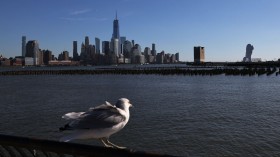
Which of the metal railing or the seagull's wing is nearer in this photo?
the metal railing

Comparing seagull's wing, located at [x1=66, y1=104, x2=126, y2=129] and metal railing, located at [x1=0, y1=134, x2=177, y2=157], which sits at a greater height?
seagull's wing, located at [x1=66, y1=104, x2=126, y2=129]

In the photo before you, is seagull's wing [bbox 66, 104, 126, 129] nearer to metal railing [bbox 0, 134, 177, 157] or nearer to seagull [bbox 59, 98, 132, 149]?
seagull [bbox 59, 98, 132, 149]

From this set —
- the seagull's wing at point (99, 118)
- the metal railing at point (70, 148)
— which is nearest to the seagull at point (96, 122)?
the seagull's wing at point (99, 118)

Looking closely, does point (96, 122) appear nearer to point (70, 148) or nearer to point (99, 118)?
point (99, 118)

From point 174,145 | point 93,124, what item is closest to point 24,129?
point 174,145

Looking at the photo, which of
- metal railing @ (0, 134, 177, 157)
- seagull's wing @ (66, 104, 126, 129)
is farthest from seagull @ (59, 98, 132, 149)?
metal railing @ (0, 134, 177, 157)

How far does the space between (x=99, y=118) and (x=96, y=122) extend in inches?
3.4

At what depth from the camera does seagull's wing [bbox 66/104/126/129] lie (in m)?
4.38

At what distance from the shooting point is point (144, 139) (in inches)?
657

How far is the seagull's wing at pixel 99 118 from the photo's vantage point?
4383mm

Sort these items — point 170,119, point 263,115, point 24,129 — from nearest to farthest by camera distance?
point 24,129 < point 170,119 < point 263,115

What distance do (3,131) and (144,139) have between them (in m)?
7.99

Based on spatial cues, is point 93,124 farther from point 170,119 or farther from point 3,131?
point 170,119

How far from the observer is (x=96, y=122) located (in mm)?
4504
